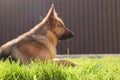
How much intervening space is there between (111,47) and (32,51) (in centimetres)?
1017

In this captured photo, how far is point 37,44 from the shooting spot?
582 centimetres

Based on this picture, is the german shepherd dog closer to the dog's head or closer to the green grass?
the dog's head

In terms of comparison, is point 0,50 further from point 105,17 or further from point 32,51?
point 105,17

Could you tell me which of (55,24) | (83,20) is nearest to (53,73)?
(55,24)

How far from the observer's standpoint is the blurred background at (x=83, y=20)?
15.5 m

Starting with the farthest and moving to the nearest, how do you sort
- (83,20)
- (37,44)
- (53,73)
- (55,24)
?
(83,20) → (55,24) → (37,44) → (53,73)

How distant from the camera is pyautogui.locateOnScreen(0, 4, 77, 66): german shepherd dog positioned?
17.6ft

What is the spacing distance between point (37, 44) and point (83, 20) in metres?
9.94

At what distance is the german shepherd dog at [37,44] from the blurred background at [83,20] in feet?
29.2

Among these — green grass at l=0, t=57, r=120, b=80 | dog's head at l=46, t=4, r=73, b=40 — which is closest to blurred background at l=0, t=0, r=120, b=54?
dog's head at l=46, t=4, r=73, b=40

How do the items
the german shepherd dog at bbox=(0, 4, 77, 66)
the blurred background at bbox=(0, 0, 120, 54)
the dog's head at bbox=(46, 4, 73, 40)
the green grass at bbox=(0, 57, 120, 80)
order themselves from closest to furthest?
the green grass at bbox=(0, 57, 120, 80) → the german shepherd dog at bbox=(0, 4, 77, 66) → the dog's head at bbox=(46, 4, 73, 40) → the blurred background at bbox=(0, 0, 120, 54)

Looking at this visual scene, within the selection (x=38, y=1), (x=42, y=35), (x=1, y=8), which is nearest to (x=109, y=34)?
(x=38, y=1)

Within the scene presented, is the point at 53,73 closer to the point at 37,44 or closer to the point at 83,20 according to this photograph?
the point at 37,44

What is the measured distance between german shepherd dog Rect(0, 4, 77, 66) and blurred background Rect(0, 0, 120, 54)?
8.91 meters
